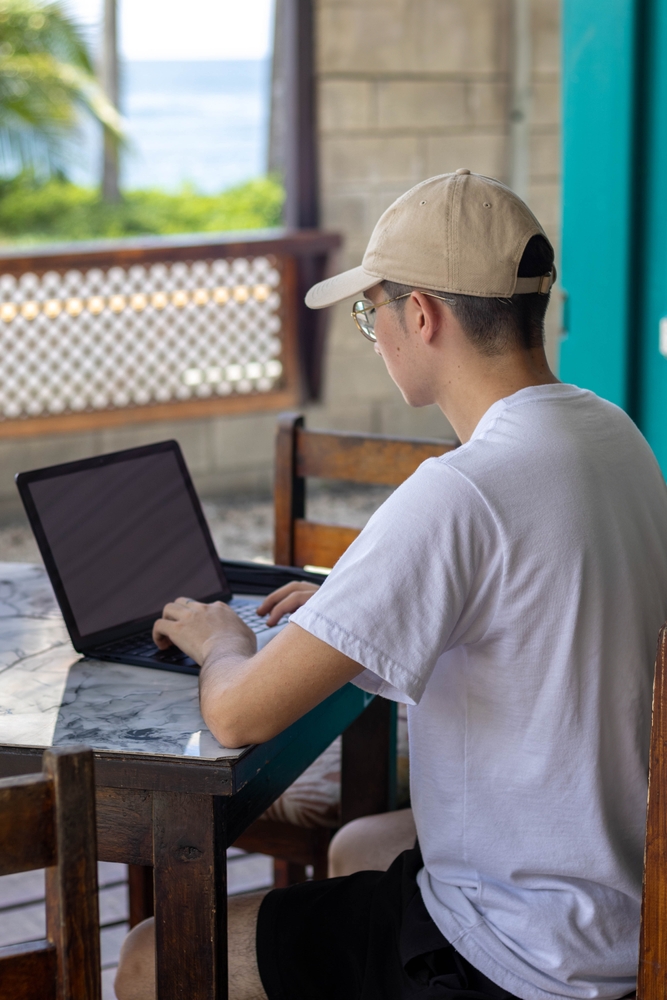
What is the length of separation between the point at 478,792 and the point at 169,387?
4844mm

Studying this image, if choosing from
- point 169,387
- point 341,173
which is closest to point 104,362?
point 169,387

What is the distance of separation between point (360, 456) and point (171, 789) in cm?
112

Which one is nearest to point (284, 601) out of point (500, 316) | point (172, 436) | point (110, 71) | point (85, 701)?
point (85, 701)

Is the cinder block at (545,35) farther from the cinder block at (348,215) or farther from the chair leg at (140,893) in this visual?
the chair leg at (140,893)

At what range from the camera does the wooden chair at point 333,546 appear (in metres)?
1.91

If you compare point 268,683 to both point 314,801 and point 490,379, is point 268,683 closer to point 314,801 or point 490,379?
point 490,379

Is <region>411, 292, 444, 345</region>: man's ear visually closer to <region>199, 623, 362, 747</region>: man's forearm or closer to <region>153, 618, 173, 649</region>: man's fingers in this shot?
<region>199, 623, 362, 747</region>: man's forearm

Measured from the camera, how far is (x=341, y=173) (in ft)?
18.8

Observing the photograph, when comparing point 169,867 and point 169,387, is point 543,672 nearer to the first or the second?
point 169,867

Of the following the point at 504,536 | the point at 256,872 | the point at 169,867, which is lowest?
the point at 256,872

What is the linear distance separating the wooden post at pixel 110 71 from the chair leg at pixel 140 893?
14.7 meters

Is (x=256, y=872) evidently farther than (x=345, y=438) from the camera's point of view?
Yes

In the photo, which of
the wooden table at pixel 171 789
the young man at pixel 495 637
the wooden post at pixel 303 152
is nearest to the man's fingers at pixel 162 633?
the wooden table at pixel 171 789

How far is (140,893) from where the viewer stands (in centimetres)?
200
